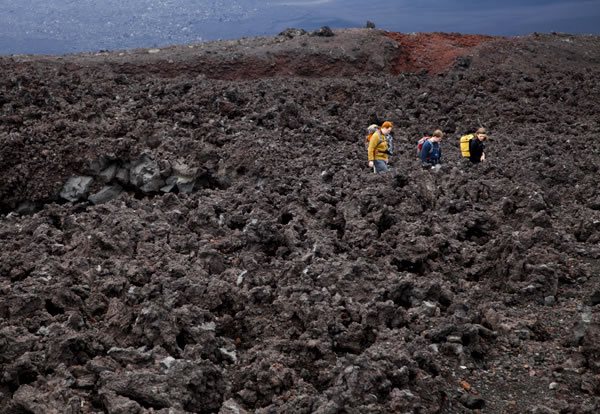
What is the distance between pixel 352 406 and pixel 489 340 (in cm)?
240

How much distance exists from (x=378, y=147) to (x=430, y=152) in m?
1.79

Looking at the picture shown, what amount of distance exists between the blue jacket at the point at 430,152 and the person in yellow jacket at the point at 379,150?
4.45 feet

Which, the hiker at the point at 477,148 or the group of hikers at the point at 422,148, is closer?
the group of hikers at the point at 422,148

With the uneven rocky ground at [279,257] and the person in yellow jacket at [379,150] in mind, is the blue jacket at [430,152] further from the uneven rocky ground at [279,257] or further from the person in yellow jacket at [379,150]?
the person in yellow jacket at [379,150]

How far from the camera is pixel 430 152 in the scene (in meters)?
14.1

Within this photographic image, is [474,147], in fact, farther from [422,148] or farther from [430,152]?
[422,148]

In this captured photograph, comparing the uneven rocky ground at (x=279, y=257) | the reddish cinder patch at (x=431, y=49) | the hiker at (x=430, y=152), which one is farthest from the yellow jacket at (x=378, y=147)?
the reddish cinder patch at (x=431, y=49)

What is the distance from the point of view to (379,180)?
1209cm

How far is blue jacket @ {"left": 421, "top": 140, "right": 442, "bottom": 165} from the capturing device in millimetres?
14000

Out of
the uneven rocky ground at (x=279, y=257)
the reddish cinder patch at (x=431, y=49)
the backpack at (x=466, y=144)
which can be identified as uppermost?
the reddish cinder patch at (x=431, y=49)

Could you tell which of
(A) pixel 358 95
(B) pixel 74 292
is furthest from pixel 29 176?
(A) pixel 358 95

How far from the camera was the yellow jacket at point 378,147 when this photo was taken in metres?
12.8

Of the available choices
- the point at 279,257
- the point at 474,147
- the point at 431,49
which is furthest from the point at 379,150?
the point at 431,49

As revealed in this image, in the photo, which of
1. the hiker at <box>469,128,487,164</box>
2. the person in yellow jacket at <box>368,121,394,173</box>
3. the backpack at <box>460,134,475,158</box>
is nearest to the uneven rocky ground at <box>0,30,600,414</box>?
the backpack at <box>460,134,475,158</box>
